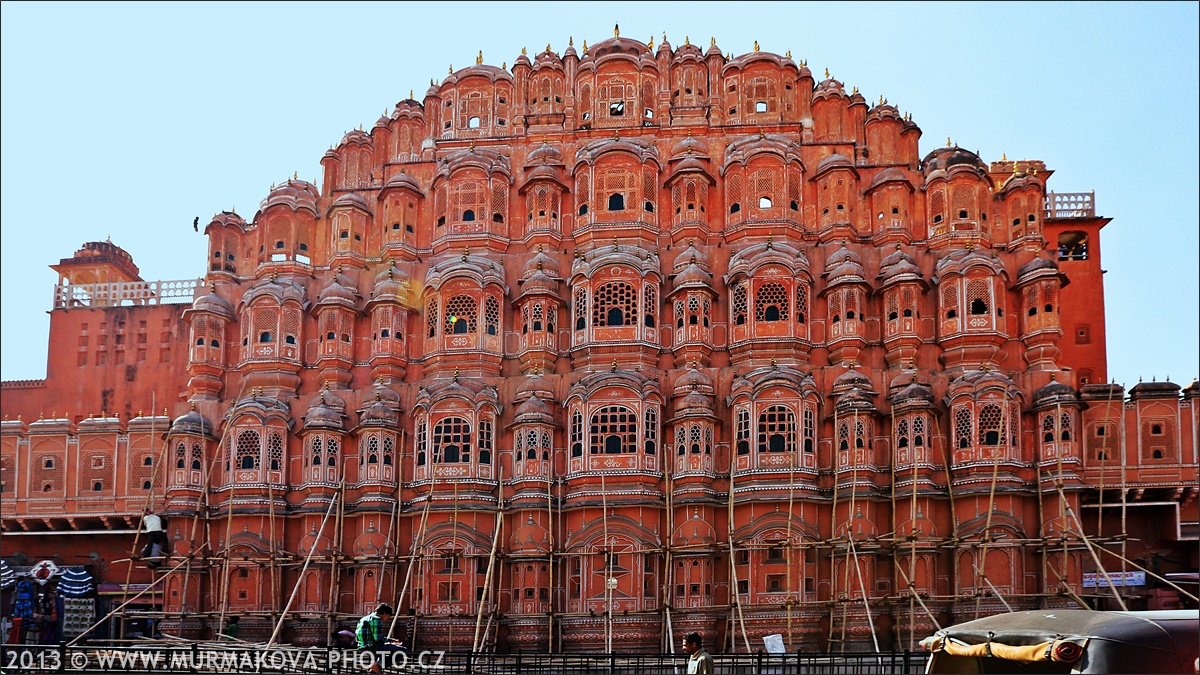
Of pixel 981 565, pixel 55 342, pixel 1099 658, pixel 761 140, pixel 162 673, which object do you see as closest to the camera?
pixel 1099 658

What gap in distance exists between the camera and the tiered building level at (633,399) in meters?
33.9

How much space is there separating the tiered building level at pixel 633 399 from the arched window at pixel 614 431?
0.26 feet

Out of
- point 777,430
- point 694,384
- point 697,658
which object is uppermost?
point 694,384

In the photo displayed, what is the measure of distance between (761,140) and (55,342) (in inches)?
910

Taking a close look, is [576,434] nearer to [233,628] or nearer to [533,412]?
[533,412]

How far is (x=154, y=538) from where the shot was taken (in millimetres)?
36719

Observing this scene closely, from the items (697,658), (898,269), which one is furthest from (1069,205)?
(697,658)

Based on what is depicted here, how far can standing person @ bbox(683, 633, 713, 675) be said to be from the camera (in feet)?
48.0

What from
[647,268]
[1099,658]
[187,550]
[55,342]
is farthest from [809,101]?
[1099,658]

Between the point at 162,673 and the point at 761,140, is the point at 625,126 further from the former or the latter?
the point at 162,673

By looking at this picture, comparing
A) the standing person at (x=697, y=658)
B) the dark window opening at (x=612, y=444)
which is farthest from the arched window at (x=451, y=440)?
the standing person at (x=697, y=658)

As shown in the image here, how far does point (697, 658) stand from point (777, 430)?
801 inches

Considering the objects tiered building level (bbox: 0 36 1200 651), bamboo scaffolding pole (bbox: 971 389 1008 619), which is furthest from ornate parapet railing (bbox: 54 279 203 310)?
bamboo scaffolding pole (bbox: 971 389 1008 619)

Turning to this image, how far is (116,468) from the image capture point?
1501 inches
